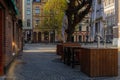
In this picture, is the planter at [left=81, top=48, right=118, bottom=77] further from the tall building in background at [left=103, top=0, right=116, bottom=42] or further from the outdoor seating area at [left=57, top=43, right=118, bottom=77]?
the tall building in background at [left=103, top=0, right=116, bottom=42]

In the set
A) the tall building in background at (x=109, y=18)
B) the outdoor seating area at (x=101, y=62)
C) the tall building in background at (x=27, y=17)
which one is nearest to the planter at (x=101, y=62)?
the outdoor seating area at (x=101, y=62)

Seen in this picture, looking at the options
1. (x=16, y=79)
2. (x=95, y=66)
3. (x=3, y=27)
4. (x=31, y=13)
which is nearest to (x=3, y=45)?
(x=3, y=27)

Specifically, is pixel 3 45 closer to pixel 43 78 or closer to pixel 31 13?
pixel 43 78

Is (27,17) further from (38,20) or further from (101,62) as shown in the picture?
(101,62)

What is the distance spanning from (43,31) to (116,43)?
37038 mm

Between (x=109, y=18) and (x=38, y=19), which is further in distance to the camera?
(x=38, y=19)

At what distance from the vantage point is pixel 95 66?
13102mm

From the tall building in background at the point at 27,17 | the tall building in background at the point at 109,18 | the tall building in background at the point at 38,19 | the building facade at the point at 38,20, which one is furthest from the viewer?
the tall building in background at the point at 27,17

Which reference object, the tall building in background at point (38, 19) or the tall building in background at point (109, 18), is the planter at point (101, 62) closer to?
the tall building in background at point (109, 18)

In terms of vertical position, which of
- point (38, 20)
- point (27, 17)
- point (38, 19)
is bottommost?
point (38, 20)

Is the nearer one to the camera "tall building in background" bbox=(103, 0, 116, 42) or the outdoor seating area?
the outdoor seating area

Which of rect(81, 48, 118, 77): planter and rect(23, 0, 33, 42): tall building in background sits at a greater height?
rect(23, 0, 33, 42): tall building in background

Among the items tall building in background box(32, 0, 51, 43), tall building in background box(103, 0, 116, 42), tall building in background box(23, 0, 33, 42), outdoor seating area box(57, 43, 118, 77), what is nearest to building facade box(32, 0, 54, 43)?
tall building in background box(32, 0, 51, 43)

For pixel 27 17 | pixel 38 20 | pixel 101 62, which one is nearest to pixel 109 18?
pixel 38 20
